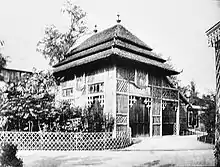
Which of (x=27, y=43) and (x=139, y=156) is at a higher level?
(x=27, y=43)

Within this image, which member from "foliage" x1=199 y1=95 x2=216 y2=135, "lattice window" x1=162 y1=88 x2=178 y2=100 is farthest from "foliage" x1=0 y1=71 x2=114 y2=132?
"foliage" x1=199 y1=95 x2=216 y2=135

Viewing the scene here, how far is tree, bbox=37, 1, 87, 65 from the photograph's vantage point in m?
1.91

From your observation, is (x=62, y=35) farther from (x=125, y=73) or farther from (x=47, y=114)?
(x=125, y=73)

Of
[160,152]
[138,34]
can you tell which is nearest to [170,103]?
[160,152]

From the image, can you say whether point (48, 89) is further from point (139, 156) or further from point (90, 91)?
point (139, 156)

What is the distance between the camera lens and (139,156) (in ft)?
7.77

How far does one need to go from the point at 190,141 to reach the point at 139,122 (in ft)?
5.53

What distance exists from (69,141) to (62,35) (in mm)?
1324

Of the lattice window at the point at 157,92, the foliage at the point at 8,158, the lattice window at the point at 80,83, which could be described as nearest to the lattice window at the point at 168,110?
the lattice window at the point at 157,92

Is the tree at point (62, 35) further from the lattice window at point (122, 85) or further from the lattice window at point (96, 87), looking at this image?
the lattice window at point (122, 85)

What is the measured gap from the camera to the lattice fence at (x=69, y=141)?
2.42 meters

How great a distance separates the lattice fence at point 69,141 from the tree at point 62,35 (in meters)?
0.71

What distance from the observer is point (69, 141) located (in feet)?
Result: 9.61

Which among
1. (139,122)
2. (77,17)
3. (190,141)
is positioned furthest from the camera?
(139,122)
